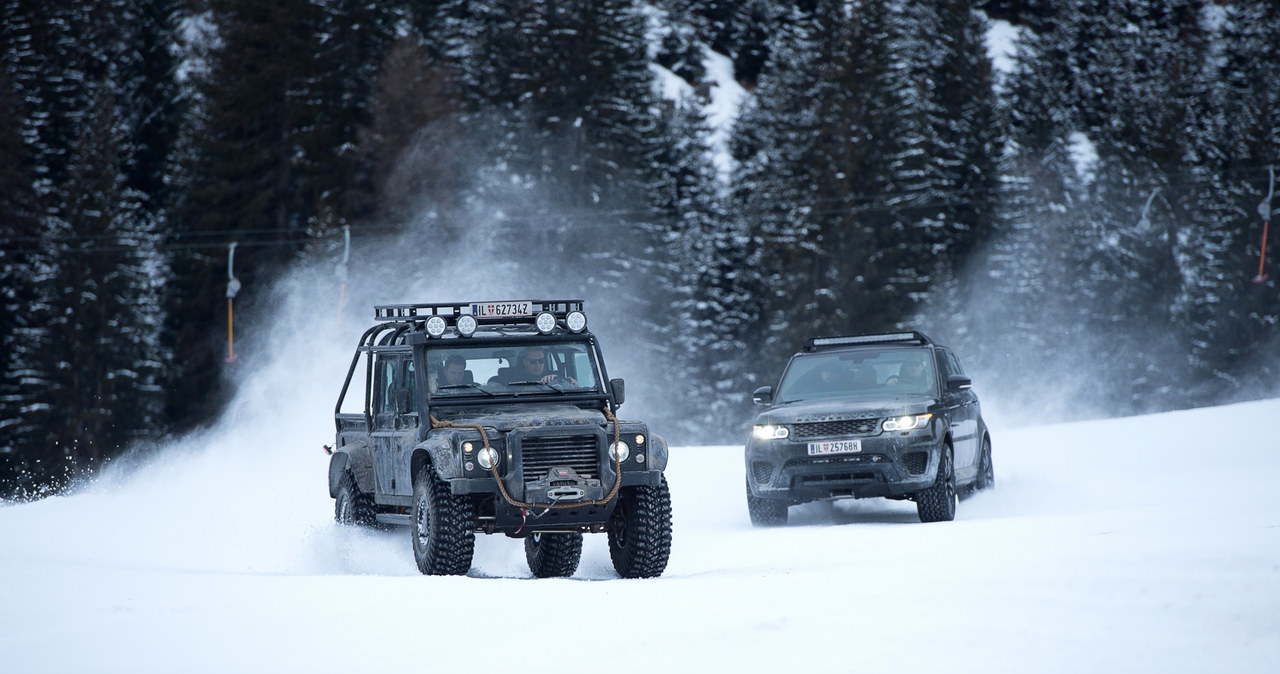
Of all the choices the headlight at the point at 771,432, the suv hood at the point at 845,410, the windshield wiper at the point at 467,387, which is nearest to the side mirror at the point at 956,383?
the suv hood at the point at 845,410

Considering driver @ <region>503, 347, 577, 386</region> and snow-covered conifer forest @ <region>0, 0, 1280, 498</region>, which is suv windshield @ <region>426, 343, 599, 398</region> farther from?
snow-covered conifer forest @ <region>0, 0, 1280, 498</region>

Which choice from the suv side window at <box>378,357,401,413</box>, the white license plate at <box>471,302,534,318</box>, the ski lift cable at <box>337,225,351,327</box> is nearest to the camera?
the white license plate at <box>471,302,534,318</box>

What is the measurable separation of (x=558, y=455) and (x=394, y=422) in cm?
183

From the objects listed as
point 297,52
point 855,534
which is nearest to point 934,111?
point 297,52

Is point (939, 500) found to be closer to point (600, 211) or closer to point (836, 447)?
point (836, 447)

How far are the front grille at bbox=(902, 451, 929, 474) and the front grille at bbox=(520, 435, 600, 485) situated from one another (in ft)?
13.8

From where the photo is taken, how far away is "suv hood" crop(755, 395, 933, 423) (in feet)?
41.4

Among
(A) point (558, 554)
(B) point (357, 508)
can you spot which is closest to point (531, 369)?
(A) point (558, 554)

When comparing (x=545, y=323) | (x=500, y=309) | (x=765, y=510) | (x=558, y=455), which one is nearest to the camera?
(x=558, y=455)

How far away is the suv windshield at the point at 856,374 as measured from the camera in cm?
1373

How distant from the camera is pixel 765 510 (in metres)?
13.4

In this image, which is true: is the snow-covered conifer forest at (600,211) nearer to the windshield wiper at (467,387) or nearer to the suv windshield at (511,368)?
the suv windshield at (511,368)

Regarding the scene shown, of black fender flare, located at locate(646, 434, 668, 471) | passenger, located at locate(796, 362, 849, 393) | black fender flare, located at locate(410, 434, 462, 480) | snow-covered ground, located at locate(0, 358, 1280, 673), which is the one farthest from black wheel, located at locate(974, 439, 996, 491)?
black fender flare, located at locate(410, 434, 462, 480)

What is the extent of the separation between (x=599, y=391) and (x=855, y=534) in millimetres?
2777
